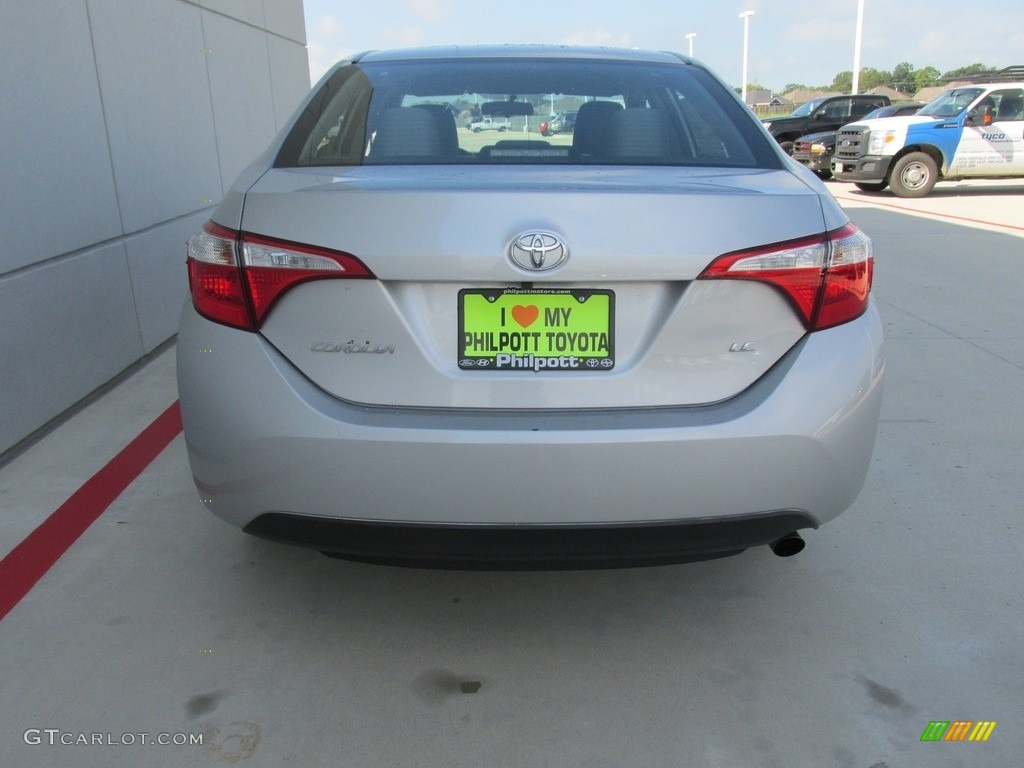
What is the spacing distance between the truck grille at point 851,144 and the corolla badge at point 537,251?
50.0 ft

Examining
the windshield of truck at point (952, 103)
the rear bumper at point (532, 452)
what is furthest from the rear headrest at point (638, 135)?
the windshield of truck at point (952, 103)

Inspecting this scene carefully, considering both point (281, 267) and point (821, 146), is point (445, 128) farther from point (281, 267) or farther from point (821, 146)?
point (821, 146)

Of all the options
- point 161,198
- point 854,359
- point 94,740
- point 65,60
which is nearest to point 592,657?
point 854,359

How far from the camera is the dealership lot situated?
7.02 feet

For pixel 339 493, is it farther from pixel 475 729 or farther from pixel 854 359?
pixel 854 359

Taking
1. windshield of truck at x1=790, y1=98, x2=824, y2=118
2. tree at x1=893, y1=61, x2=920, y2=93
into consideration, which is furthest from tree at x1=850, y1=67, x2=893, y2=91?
windshield of truck at x1=790, y1=98, x2=824, y2=118

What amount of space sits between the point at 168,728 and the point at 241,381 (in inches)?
34.2

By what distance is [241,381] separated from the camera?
2.13 m

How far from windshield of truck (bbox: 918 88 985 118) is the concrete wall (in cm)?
1266

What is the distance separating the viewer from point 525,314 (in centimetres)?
204

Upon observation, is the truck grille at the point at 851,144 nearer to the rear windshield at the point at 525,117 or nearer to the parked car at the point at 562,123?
the rear windshield at the point at 525,117

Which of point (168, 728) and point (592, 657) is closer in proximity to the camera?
point (168, 728)

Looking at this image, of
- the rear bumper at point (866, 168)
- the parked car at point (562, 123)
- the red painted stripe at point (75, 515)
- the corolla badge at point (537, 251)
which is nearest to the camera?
the corolla badge at point (537, 251)

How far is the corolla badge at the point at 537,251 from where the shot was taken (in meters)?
1.99
